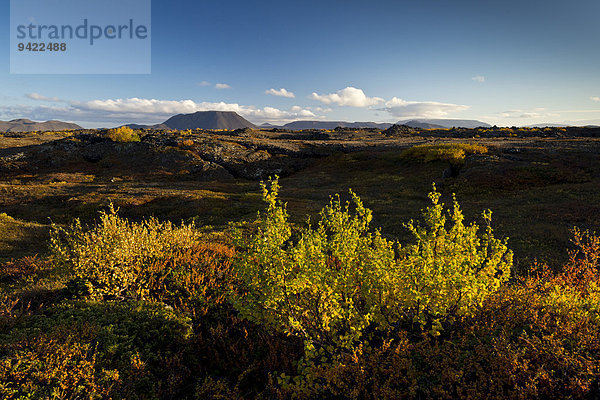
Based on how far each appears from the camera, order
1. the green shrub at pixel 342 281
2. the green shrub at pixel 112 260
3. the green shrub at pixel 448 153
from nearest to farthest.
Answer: the green shrub at pixel 342 281, the green shrub at pixel 112 260, the green shrub at pixel 448 153

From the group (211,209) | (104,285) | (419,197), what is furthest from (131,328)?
(419,197)

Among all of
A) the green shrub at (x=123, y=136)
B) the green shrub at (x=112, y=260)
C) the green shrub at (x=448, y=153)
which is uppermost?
the green shrub at (x=123, y=136)

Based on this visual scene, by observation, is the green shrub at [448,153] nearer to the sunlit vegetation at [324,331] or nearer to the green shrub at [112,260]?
the sunlit vegetation at [324,331]

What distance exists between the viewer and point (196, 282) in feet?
24.7

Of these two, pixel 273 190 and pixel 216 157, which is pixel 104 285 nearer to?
pixel 273 190

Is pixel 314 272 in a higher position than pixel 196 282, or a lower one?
higher

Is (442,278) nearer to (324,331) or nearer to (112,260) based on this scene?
(324,331)

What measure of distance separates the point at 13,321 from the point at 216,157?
41.7m

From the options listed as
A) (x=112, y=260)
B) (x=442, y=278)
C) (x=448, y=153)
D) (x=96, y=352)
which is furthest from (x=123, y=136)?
(x=442, y=278)

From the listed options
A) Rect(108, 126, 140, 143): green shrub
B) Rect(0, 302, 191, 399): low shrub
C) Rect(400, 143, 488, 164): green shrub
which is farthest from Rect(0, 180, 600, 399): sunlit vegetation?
Rect(108, 126, 140, 143): green shrub

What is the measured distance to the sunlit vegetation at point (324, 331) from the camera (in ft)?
13.4

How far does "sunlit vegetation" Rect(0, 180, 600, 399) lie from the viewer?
4.09 m

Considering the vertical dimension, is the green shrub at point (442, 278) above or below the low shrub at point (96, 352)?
above

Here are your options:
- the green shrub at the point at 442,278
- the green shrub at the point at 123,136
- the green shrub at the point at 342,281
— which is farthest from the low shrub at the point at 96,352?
the green shrub at the point at 123,136
